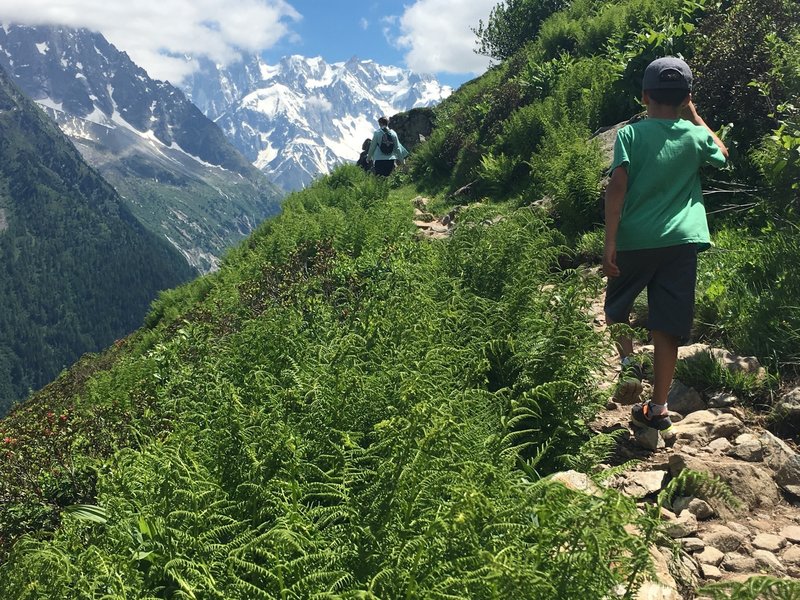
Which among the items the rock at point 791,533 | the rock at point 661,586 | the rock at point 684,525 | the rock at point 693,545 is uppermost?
the rock at point 661,586

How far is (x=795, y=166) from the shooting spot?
5539mm

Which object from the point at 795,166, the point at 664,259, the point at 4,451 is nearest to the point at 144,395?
the point at 4,451

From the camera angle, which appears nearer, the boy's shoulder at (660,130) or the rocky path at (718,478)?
the rocky path at (718,478)

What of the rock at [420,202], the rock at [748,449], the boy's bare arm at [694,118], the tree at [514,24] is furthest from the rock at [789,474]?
the tree at [514,24]

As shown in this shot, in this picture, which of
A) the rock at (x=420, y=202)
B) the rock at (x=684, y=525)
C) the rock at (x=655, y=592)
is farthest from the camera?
the rock at (x=420, y=202)

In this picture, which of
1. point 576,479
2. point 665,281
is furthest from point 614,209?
point 576,479

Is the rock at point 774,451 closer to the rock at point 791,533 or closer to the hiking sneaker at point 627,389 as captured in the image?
the rock at point 791,533

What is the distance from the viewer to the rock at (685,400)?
4.48m

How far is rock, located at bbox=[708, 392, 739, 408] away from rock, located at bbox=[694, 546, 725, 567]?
1.67 meters

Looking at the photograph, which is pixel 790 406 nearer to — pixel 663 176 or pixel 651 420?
pixel 651 420

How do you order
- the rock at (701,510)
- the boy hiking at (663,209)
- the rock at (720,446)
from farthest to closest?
the boy hiking at (663,209)
the rock at (720,446)
the rock at (701,510)

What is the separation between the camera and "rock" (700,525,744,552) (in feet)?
9.82

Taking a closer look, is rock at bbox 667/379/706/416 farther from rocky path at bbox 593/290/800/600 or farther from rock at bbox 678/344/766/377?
rock at bbox 678/344/766/377

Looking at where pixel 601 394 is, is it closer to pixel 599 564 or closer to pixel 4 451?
pixel 599 564
